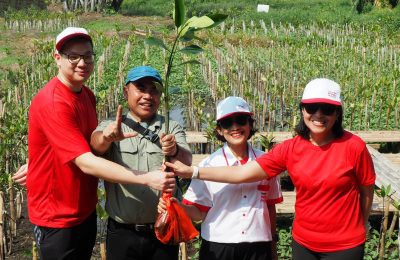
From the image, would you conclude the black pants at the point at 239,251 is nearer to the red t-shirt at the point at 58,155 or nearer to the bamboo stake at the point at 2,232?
the red t-shirt at the point at 58,155

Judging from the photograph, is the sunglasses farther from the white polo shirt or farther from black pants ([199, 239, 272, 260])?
black pants ([199, 239, 272, 260])

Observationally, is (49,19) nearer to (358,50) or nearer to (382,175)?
(358,50)

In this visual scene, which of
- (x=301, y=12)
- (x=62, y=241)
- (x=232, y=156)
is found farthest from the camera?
(x=301, y=12)

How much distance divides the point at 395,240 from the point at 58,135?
130 inches

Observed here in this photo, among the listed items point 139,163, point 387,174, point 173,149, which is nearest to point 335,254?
point 173,149

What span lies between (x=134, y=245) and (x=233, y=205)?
535mm

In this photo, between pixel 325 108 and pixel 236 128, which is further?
pixel 236 128

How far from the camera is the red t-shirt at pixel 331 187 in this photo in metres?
2.49

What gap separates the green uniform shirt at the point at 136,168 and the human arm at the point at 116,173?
8.2 inches

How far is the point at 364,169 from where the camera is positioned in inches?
98.3

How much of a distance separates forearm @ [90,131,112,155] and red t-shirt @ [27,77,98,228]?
0.14 ft

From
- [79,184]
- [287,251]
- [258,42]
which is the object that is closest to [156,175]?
[79,184]

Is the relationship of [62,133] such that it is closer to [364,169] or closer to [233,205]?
[233,205]

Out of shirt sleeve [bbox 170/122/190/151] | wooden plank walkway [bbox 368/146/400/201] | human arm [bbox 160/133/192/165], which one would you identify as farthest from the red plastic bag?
wooden plank walkway [bbox 368/146/400/201]
